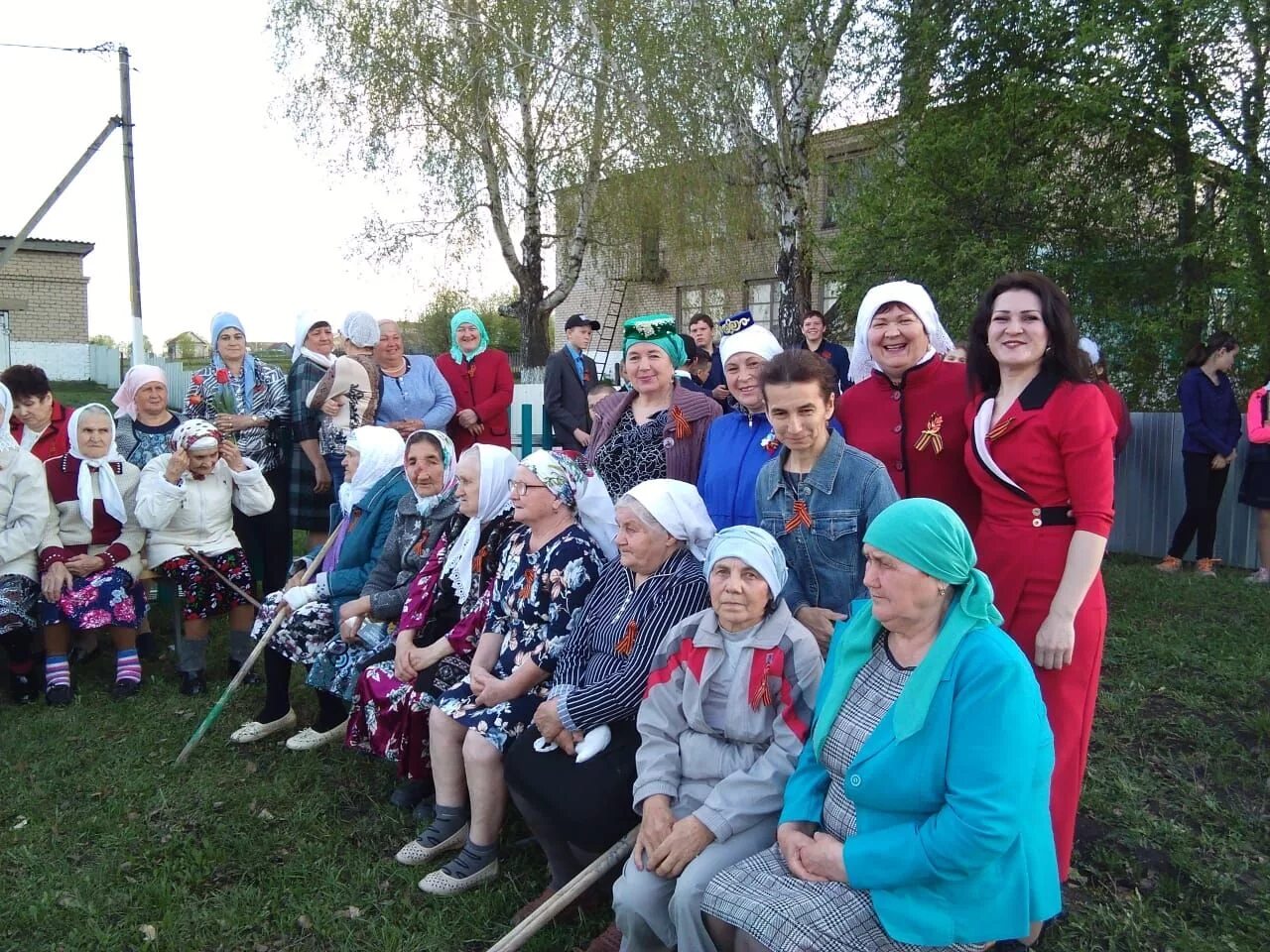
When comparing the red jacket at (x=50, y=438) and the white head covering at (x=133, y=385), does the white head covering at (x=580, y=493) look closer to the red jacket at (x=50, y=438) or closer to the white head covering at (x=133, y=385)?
the white head covering at (x=133, y=385)

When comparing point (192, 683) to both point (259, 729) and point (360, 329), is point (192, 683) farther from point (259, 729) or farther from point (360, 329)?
point (360, 329)

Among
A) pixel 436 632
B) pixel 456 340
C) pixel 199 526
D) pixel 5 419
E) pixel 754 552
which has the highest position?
pixel 456 340

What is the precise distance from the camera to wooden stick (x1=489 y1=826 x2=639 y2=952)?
267 centimetres

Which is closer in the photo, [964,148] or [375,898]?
[375,898]

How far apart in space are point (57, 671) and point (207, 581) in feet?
2.98

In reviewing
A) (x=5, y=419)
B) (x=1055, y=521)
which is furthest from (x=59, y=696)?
(x=1055, y=521)

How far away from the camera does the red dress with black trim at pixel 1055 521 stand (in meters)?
2.57

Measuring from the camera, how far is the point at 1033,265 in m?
9.00

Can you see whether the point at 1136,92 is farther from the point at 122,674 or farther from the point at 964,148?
the point at 122,674

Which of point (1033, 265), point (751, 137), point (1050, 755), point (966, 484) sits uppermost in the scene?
point (751, 137)

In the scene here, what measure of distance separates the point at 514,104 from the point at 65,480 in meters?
13.2

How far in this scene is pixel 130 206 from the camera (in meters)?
15.3

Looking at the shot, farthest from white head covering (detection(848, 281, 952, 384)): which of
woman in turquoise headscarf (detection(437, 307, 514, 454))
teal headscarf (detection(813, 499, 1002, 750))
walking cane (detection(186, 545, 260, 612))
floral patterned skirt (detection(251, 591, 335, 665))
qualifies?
woman in turquoise headscarf (detection(437, 307, 514, 454))

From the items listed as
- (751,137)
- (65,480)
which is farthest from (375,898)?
(751,137)
